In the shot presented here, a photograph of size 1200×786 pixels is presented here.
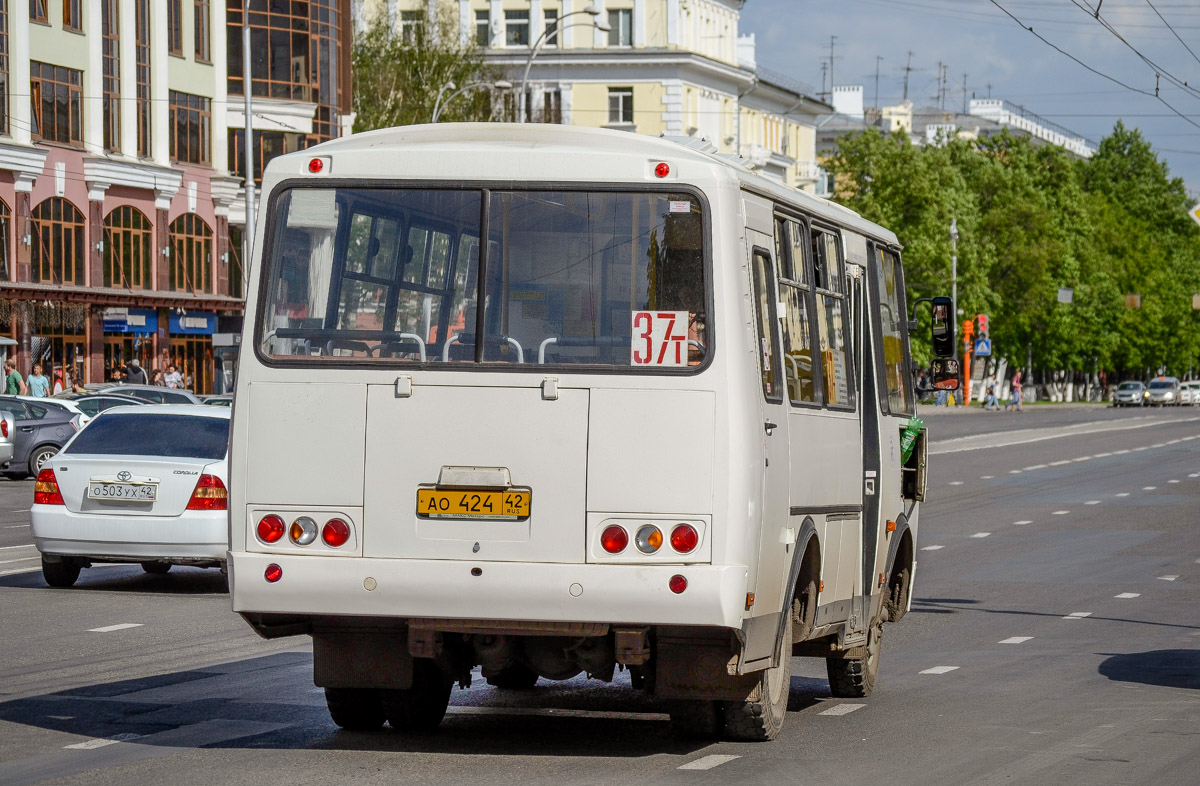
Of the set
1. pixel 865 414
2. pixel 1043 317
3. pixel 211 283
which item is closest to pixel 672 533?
pixel 865 414

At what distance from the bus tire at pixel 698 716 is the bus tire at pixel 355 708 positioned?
135 centimetres

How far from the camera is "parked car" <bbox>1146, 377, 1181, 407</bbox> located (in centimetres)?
10781

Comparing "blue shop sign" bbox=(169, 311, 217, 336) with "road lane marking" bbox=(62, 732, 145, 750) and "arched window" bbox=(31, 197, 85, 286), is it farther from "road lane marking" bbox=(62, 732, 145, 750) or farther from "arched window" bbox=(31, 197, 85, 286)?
"road lane marking" bbox=(62, 732, 145, 750)

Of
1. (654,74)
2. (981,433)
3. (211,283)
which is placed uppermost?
(654,74)

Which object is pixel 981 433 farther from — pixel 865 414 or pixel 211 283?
pixel 865 414

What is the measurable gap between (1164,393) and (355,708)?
10329cm

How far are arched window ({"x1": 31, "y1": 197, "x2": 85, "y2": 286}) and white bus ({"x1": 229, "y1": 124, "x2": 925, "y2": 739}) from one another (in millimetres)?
46623

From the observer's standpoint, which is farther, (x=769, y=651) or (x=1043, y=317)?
(x=1043, y=317)

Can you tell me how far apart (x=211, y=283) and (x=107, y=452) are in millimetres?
46313

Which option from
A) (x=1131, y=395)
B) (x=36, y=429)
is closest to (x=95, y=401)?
(x=36, y=429)

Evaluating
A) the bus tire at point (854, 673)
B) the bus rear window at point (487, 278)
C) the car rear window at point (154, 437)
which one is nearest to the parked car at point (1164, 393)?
the car rear window at point (154, 437)

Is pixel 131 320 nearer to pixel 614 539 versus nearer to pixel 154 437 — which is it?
pixel 154 437

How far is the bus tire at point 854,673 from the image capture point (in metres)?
11.2

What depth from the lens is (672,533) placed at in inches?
334
